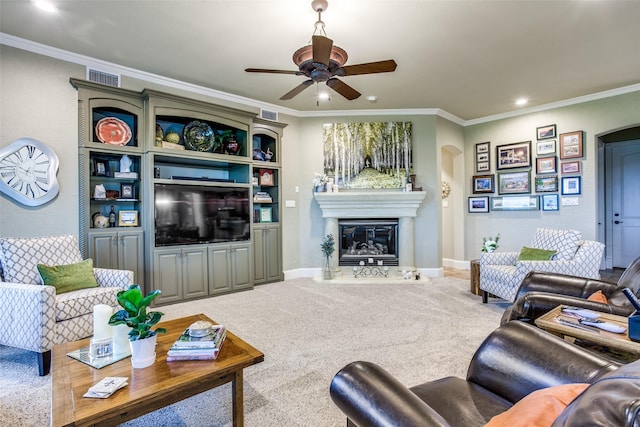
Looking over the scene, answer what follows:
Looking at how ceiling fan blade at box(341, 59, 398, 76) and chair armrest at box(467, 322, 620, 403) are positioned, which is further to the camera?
ceiling fan blade at box(341, 59, 398, 76)

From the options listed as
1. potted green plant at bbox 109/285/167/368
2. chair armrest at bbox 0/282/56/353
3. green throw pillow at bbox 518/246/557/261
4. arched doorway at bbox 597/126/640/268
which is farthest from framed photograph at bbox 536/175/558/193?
chair armrest at bbox 0/282/56/353

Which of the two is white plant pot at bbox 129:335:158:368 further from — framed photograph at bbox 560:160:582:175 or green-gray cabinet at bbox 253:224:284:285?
framed photograph at bbox 560:160:582:175

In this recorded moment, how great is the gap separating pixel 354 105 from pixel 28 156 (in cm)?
418

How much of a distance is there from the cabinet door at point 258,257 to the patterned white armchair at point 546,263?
10.1 feet

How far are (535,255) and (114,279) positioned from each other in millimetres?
4469

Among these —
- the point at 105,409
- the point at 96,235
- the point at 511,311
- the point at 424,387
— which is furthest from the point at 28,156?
the point at 511,311

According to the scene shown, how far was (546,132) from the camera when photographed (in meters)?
5.30

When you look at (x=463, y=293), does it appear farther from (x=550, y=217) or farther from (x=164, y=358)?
(x=164, y=358)

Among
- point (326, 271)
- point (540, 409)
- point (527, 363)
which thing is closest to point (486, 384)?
point (527, 363)

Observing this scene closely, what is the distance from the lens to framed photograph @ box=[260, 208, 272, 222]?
5.21 metres

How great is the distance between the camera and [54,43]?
3289 millimetres

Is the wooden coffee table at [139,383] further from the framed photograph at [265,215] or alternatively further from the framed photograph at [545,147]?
the framed photograph at [545,147]

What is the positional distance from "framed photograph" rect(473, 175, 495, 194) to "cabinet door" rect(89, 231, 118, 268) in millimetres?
5844

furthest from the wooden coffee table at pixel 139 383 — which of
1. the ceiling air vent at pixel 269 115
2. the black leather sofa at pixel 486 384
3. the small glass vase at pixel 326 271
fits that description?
the ceiling air vent at pixel 269 115
